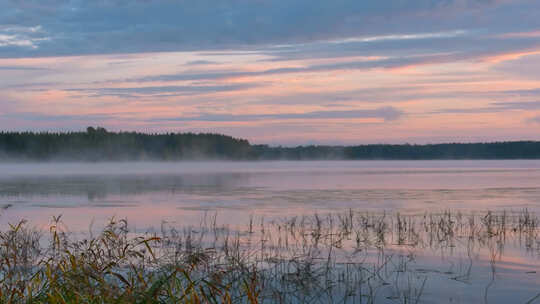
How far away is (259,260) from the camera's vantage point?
1112cm

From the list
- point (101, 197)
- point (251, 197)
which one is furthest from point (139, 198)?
point (251, 197)

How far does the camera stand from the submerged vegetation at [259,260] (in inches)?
250

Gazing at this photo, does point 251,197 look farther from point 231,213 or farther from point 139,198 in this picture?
point 231,213

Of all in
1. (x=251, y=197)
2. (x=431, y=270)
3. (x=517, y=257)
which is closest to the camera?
(x=431, y=270)

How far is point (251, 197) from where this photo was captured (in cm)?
2669

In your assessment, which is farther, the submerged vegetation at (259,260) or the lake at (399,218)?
the lake at (399,218)

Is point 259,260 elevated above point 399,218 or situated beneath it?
situated beneath

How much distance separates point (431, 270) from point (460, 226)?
19.2 feet

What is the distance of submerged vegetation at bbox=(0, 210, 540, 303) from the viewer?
250 inches

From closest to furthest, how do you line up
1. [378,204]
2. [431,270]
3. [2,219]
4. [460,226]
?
[431,270] → [460,226] → [2,219] → [378,204]

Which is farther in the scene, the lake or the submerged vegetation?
the lake

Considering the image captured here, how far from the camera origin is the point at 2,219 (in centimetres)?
1825

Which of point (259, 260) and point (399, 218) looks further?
point (399, 218)

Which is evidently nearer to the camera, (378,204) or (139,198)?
(378,204)
